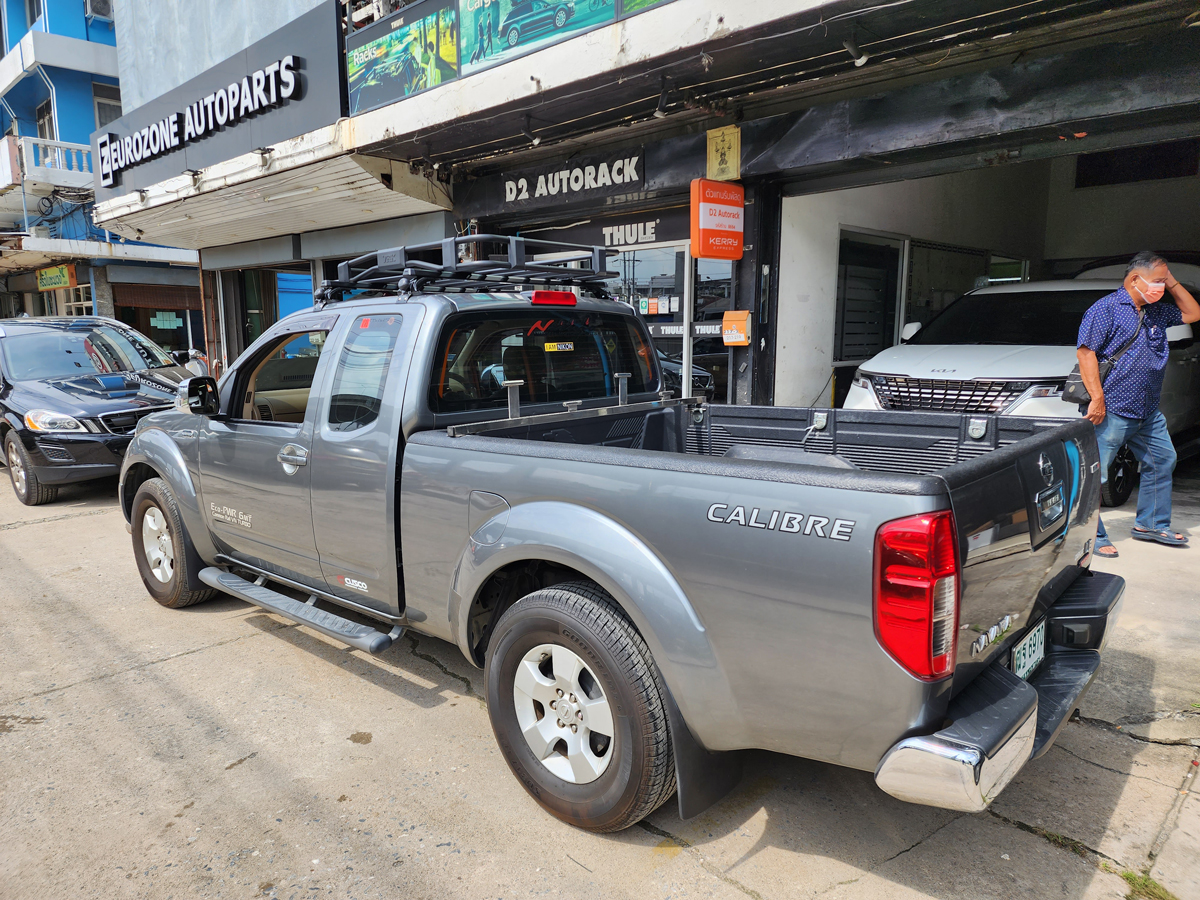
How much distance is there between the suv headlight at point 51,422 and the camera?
24.5ft

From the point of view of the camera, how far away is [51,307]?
2531 cm

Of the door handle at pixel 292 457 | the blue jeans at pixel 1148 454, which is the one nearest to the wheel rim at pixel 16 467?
the door handle at pixel 292 457

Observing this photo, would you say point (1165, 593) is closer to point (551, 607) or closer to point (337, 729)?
point (551, 607)

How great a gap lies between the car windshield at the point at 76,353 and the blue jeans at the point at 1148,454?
9.58 meters

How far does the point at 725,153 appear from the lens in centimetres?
734

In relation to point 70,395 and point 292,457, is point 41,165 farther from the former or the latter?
point 292,457

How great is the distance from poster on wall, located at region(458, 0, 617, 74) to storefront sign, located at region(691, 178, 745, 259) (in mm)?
1656

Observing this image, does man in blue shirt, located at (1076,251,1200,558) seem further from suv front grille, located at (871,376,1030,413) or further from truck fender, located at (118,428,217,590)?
truck fender, located at (118,428,217,590)

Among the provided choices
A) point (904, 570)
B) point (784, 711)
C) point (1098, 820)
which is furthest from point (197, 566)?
point (1098, 820)

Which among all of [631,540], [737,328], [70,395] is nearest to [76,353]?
[70,395]

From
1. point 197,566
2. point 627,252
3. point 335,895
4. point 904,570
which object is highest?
point 627,252

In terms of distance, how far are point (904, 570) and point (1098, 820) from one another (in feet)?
5.08

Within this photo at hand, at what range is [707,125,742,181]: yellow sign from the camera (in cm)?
722

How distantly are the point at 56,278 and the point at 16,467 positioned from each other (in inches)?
725
